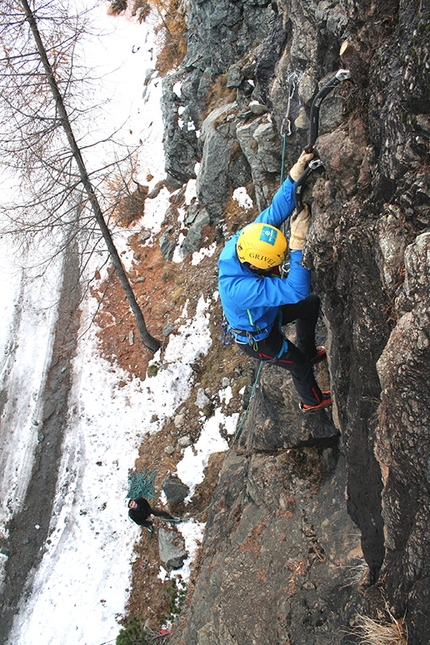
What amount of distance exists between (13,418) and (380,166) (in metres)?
12.5

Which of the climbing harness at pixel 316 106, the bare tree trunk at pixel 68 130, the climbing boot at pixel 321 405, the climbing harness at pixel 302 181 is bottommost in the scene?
the climbing boot at pixel 321 405

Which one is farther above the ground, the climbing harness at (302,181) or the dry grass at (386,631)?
the climbing harness at (302,181)

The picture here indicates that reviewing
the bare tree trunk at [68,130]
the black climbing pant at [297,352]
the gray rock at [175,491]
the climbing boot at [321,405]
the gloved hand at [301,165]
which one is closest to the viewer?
the gloved hand at [301,165]

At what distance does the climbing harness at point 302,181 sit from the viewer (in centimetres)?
412

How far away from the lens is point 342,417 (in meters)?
4.52

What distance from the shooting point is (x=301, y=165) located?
4289 millimetres

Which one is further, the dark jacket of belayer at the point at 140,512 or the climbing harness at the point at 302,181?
the dark jacket of belayer at the point at 140,512

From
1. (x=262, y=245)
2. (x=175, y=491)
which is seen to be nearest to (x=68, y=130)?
(x=262, y=245)

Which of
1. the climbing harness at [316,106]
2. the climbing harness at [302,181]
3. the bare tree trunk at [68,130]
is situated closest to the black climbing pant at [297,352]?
the climbing harness at [302,181]

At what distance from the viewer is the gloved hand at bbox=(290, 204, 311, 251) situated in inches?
173

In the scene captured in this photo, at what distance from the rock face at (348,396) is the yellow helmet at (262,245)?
350mm

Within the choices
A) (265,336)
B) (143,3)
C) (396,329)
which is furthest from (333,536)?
(143,3)

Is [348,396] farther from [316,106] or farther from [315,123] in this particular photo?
[316,106]

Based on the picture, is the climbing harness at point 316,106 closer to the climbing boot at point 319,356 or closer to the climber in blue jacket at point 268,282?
the climber in blue jacket at point 268,282
